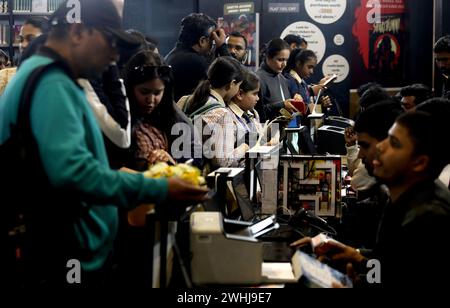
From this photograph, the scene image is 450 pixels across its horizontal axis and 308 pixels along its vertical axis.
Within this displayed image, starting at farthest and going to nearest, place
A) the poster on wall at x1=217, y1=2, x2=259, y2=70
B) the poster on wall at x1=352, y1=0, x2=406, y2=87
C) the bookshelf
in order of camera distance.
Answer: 1. the poster on wall at x1=352, y1=0, x2=406, y2=87
2. the poster on wall at x1=217, y1=2, x2=259, y2=70
3. the bookshelf

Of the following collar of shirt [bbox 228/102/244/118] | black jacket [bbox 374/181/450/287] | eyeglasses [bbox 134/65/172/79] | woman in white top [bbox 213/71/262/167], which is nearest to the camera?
black jacket [bbox 374/181/450/287]

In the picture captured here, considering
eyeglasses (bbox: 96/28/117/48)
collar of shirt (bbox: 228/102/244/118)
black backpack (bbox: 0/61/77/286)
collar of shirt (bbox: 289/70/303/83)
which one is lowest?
black backpack (bbox: 0/61/77/286)

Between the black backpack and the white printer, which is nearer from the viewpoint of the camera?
the black backpack

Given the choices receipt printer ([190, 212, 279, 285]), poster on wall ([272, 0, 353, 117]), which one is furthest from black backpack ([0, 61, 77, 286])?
poster on wall ([272, 0, 353, 117])

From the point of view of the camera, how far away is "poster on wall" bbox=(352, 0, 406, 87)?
891cm

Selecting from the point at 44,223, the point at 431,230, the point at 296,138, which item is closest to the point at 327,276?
the point at 431,230

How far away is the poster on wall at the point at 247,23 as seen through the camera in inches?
340

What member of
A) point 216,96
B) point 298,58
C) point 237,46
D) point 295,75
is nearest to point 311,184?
point 216,96

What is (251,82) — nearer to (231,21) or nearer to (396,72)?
(231,21)

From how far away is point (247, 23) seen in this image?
8.69 m

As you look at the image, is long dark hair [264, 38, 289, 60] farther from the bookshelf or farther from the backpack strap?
the backpack strap

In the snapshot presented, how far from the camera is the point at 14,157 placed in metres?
1.66

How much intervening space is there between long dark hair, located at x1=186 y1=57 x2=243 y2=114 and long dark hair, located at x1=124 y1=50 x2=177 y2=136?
3.10ft
